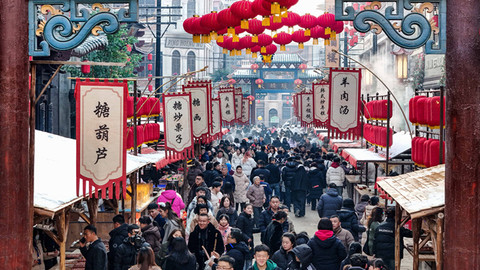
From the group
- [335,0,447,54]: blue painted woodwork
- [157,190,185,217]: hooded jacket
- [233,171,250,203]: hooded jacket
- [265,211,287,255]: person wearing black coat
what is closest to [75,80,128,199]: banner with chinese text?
[265,211,287,255]: person wearing black coat

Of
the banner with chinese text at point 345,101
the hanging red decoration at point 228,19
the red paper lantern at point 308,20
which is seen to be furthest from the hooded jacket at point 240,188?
the red paper lantern at point 308,20

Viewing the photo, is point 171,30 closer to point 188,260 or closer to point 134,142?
point 134,142

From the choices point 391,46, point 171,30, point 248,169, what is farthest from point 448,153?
point 171,30

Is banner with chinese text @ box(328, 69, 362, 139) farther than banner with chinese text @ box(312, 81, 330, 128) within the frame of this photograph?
No

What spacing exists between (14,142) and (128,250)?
12.1 feet

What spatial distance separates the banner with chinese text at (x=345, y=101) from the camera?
15.0m

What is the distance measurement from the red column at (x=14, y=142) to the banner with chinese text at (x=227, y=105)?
2252 cm

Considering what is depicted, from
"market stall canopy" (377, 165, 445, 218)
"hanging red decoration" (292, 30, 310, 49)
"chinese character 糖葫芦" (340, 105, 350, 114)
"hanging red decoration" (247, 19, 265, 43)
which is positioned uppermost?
"hanging red decoration" (292, 30, 310, 49)

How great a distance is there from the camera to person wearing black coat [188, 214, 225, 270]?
9.63 meters

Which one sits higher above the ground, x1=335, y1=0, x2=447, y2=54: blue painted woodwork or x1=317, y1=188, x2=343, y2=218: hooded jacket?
x1=335, y1=0, x2=447, y2=54: blue painted woodwork

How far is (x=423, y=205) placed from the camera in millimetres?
7348

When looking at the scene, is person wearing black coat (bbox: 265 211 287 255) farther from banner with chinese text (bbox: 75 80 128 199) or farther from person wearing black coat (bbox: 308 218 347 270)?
banner with chinese text (bbox: 75 80 128 199)

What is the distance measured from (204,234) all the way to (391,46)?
26865 millimetres

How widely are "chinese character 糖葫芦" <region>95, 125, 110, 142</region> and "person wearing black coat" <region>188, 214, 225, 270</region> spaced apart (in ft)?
6.19
